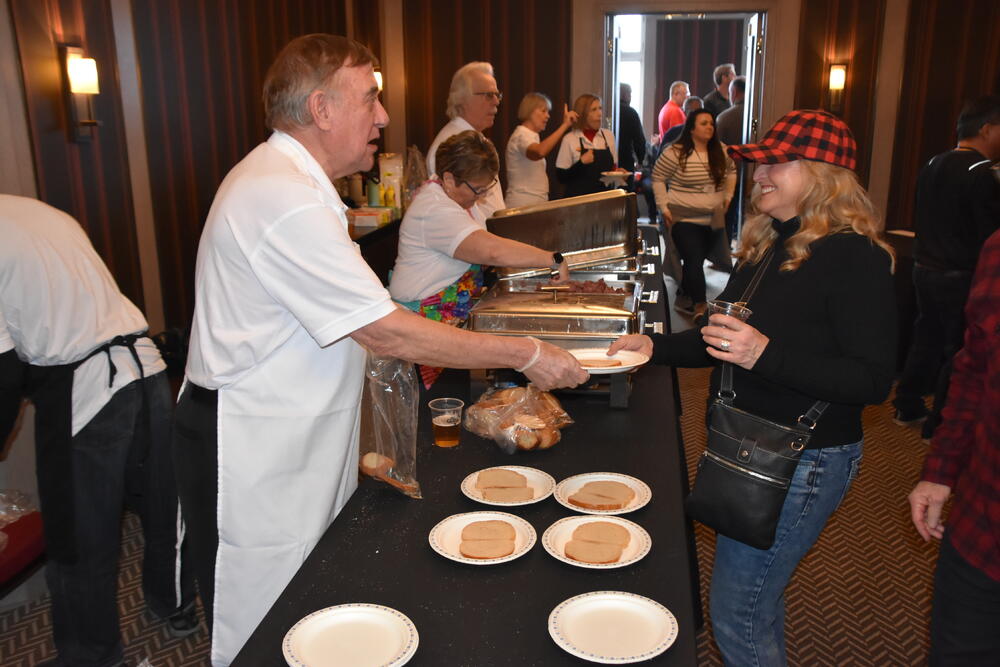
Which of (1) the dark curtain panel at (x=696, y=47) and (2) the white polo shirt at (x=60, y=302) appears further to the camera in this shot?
(1) the dark curtain panel at (x=696, y=47)

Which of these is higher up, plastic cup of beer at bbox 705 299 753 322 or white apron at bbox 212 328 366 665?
plastic cup of beer at bbox 705 299 753 322

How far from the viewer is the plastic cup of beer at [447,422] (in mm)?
1790

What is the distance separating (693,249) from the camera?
19.2ft

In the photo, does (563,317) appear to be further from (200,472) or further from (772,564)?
(200,472)

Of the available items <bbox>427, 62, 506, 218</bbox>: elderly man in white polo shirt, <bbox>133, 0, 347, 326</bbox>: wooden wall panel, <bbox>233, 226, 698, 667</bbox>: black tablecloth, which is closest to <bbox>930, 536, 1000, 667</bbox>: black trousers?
<bbox>233, 226, 698, 667</bbox>: black tablecloth

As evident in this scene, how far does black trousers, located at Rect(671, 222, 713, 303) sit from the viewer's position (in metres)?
5.83

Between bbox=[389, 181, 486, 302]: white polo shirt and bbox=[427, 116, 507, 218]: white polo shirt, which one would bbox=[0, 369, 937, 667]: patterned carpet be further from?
bbox=[427, 116, 507, 218]: white polo shirt

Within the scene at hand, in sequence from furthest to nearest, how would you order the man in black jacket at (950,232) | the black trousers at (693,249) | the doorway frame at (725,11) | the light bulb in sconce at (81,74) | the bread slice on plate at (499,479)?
the doorway frame at (725,11), the black trousers at (693,249), the man in black jacket at (950,232), the light bulb in sconce at (81,74), the bread slice on plate at (499,479)

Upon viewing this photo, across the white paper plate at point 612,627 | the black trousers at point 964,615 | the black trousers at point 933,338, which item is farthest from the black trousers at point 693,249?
the white paper plate at point 612,627

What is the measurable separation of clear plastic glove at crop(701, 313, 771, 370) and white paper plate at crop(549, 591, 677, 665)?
48 centimetres

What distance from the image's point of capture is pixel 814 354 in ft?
4.92

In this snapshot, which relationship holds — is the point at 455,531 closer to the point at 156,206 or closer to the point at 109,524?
the point at 109,524

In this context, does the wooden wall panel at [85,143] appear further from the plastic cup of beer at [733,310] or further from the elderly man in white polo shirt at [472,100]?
the plastic cup of beer at [733,310]

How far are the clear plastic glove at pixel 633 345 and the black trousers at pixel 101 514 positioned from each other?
1203 millimetres
